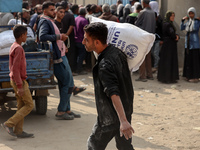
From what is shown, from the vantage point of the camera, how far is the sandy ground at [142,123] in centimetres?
545

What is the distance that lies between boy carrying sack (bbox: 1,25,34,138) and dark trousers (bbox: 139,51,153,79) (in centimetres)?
529

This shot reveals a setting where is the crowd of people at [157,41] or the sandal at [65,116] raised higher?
the crowd of people at [157,41]

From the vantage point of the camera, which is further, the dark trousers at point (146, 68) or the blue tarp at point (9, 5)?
the dark trousers at point (146, 68)

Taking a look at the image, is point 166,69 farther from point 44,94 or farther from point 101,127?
point 101,127

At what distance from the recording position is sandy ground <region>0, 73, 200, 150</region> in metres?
5.45

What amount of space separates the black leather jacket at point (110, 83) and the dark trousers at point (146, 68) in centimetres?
697

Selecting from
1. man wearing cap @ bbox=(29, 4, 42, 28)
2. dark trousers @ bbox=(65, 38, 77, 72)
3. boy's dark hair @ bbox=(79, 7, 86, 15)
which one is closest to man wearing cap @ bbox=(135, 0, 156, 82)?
boy's dark hair @ bbox=(79, 7, 86, 15)

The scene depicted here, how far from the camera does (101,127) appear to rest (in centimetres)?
351

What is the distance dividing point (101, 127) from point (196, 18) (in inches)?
288

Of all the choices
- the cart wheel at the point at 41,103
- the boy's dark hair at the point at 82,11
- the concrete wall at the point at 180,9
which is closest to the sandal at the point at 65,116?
the cart wheel at the point at 41,103

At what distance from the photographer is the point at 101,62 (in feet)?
10.9

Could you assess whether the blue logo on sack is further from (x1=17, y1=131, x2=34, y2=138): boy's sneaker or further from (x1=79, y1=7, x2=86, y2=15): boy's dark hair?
(x1=79, y1=7, x2=86, y2=15): boy's dark hair

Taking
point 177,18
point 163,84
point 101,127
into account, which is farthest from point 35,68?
point 177,18

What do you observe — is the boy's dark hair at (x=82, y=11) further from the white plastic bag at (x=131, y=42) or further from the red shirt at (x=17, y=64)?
the white plastic bag at (x=131, y=42)
